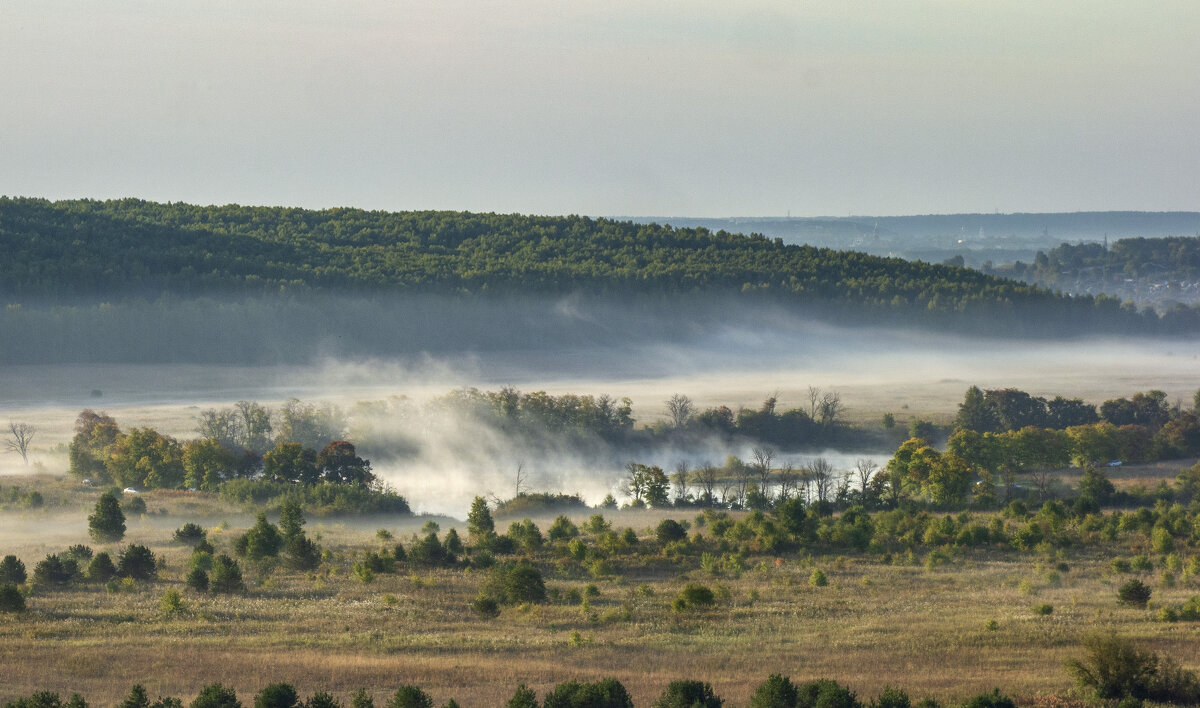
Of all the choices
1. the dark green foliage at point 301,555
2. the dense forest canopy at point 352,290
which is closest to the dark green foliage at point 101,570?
the dark green foliage at point 301,555

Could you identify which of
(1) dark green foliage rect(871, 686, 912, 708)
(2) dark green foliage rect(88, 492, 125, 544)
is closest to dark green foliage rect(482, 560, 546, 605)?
(1) dark green foliage rect(871, 686, 912, 708)

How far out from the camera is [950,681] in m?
35.3

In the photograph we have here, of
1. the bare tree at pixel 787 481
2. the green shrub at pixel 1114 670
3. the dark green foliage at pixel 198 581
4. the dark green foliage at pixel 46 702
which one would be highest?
the bare tree at pixel 787 481

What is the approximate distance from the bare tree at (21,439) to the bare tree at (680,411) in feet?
149

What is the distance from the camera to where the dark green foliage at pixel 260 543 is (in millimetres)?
49531

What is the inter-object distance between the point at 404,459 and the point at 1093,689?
60.5 m

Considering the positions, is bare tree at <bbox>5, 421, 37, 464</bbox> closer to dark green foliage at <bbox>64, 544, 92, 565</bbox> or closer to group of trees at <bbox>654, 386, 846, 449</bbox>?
dark green foliage at <bbox>64, 544, 92, 565</bbox>

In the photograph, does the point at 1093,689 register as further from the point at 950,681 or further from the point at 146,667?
the point at 146,667

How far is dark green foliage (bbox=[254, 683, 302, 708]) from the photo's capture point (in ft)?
A: 98.9

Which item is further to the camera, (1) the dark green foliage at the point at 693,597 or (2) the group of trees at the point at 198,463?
(2) the group of trees at the point at 198,463

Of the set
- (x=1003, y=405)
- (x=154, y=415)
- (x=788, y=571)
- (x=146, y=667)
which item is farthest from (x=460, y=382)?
(x=146, y=667)

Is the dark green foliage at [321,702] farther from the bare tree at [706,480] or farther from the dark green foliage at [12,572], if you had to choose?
the bare tree at [706,480]

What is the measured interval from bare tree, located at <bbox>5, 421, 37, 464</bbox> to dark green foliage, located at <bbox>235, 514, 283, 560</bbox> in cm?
3909

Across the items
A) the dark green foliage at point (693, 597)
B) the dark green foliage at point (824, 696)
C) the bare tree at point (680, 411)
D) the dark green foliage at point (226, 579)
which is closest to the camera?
the dark green foliage at point (824, 696)
